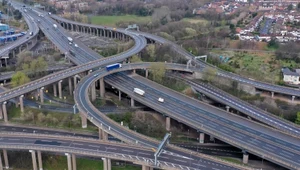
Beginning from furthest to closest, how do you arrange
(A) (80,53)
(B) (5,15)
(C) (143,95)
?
1. (B) (5,15)
2. (A) (80,53)
3. (C) (143,95)

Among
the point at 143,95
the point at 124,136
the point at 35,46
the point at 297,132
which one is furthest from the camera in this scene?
the point at 35,46

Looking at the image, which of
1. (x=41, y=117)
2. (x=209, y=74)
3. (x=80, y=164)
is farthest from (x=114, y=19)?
(x=80, y=164)

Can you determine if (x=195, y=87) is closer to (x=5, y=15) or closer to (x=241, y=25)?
(x=241, y=25)

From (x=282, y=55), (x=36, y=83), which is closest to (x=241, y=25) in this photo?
(x=282, y=55)

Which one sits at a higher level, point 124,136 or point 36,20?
point 36,20

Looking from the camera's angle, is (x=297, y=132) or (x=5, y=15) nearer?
(x=297, y=132)

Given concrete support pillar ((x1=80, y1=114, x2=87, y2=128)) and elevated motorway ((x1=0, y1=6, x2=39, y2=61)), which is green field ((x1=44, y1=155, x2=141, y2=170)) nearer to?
concrete support pillar ((x1=80, y1=114, x2=87, y2=128))

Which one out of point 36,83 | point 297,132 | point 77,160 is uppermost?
point 36,83

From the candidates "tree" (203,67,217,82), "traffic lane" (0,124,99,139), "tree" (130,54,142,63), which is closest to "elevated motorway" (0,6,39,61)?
"traffic lane" (0,124,99,139)
